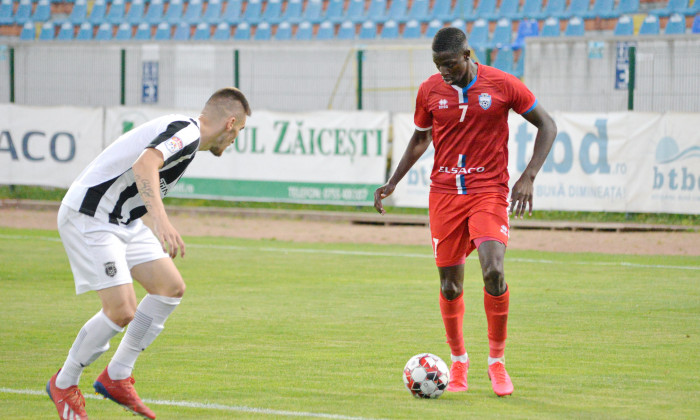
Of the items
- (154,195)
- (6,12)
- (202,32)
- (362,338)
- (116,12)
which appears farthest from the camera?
(6,12)

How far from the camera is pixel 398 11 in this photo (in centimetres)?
2653

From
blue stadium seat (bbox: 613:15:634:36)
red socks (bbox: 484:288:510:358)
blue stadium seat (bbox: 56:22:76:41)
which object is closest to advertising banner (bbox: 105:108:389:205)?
blue stadium seat (bbox: 613:15:634:36)

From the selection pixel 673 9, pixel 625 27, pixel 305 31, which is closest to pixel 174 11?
pixel 305 31

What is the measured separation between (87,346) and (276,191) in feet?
46.6

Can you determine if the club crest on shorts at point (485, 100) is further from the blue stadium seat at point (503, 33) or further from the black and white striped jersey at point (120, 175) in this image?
the blue stadium seat at point (503, 33)

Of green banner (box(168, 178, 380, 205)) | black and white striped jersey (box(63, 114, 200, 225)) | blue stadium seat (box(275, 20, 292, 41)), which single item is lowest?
green banner (box(168, 178, 380, 205))

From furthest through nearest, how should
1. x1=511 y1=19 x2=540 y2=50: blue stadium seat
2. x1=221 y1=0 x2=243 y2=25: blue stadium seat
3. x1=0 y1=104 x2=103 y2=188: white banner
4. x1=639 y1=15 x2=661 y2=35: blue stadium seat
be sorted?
x1=221 y1=0 x2=243 y2=25: blue stadium seat
x1=511 y1=19 x2=540 y2=50: blue stadium seat
x1=639 y1=15 x2=661 y2=35: blue stadium seat
x1=0 y1=104 x2=103 y2=188: white banner

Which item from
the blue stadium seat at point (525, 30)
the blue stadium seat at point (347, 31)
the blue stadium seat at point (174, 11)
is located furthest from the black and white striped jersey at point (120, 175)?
the blue stadium seat at point (174, 11)

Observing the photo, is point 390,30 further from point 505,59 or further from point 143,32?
point 143,32

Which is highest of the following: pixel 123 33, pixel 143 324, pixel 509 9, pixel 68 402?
pixel 509 9

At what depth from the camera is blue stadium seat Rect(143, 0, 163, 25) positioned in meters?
29.8

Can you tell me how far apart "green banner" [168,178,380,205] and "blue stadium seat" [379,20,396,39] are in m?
7.55

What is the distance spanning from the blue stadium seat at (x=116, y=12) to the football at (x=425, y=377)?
25759 millimetres

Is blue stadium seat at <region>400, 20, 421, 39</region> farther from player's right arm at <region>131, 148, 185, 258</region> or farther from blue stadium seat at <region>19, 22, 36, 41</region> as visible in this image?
player's right arm at <region>131, 148, 185, 258</region>
